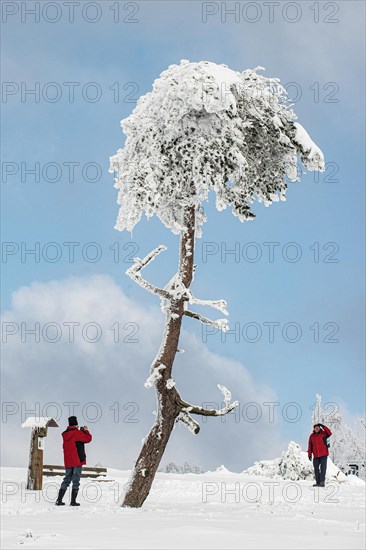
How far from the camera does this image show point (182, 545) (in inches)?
322

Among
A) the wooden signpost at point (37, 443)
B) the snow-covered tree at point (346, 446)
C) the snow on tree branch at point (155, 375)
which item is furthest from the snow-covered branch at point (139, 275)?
the snow-covered tree at point (346, 446)

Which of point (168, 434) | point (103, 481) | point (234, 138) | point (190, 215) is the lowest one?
point (103, 481)

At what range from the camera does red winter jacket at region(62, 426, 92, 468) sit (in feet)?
51.5

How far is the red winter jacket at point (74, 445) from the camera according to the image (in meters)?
15.7

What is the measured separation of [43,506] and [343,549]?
8.42 m

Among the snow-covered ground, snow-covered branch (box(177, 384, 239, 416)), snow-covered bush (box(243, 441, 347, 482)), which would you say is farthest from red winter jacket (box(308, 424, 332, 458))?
snow-covered bush (box(243, 441, 347, 482))

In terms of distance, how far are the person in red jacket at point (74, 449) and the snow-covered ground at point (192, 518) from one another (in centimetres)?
81

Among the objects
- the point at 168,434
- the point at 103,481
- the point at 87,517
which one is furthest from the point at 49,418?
the point at 87,517

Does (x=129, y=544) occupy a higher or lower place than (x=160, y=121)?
lower

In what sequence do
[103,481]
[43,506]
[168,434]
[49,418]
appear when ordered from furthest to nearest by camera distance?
[103,481] → [49,418] → [168,434] → [43,506]

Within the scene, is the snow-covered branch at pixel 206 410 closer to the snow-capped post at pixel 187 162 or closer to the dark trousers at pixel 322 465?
the snow-capped post at pixel 187 162

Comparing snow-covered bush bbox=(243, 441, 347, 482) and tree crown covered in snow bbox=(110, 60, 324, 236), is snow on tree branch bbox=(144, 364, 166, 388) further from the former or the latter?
snow-covered bush bbox=(243, 441, 347, 482)

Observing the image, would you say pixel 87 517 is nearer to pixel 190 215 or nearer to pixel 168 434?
pixel 168 434

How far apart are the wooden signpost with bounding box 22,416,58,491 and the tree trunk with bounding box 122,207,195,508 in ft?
19.5
